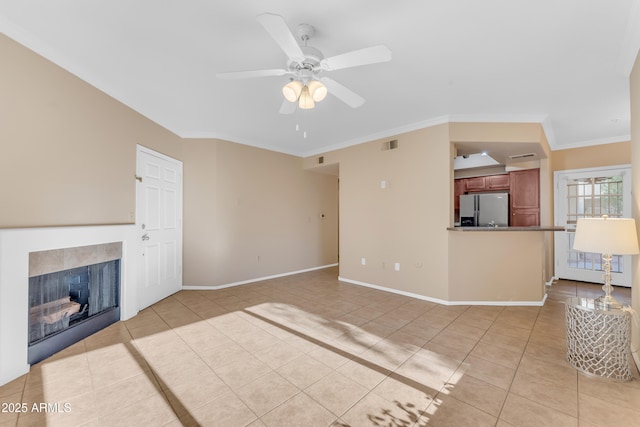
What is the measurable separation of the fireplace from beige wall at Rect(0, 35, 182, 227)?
12.7 inches

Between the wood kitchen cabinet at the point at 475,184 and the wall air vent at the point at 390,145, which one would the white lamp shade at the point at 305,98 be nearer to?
the wall air vent at the point at 390,145

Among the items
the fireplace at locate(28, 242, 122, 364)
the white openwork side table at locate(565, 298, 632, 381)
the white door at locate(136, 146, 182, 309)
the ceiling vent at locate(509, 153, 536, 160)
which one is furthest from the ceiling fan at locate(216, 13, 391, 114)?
the ceiling vent at locate(509, 153, 536, 160)

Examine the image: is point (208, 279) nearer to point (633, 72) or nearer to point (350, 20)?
point (350, 20)

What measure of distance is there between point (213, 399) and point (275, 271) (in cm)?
360

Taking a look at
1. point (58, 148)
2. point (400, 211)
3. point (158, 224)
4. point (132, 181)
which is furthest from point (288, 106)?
point (158, 224)

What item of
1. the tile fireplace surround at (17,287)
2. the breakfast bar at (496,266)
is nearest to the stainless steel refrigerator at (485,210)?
the breakfast bar at (496,266)

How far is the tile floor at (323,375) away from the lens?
5.47 ft

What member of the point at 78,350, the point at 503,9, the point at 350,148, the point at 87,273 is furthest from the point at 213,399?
the point at 350,148

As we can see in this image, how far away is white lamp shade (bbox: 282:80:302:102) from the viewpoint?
204 centimetres

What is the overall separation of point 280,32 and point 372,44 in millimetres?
1016

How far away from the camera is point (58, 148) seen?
242cm

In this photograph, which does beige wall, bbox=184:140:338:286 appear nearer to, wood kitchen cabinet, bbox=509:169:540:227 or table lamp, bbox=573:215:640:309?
wood kitchen cabinet, bbox=509:169:540:227

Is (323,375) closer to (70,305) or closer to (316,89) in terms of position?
(316,89)

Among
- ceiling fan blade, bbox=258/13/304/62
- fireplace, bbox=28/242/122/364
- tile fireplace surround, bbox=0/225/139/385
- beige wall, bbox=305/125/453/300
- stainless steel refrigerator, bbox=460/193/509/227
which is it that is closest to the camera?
ceiling fan blade, bbox=258/13/304/62
